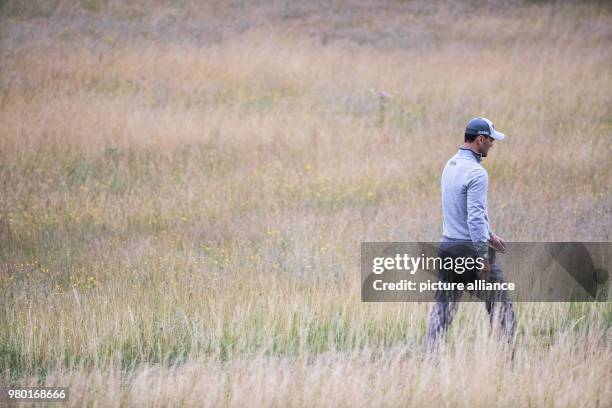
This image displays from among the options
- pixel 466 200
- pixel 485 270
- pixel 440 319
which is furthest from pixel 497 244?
pixel 440 319

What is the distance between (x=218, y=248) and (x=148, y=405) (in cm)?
399

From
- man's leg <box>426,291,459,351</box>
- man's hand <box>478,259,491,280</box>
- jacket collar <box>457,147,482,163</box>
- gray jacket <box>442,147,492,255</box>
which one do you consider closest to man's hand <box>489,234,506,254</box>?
gray jacket <box>442,147,492,255</box>

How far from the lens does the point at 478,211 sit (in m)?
5.25

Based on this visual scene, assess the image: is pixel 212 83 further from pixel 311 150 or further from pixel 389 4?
pixel 389 4

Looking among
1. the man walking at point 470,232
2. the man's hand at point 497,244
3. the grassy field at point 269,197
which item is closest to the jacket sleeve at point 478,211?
the man walking at point 470,232

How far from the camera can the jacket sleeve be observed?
17.1 ft

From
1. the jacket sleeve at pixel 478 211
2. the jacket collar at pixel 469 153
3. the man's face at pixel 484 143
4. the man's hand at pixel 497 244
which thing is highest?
the man's face at pixel 484 143

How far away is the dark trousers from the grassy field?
0.52 feet

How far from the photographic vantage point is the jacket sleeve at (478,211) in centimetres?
522

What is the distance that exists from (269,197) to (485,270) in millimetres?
5750

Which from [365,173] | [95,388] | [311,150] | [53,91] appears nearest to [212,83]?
[53,91]

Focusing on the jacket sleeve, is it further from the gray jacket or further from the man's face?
the man's face

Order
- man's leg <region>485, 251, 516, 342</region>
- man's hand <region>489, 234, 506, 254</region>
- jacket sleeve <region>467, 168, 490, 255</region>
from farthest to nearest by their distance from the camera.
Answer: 1. man's hand <region>489, 234, 506, 254</region>
2. man's leg <region>485, 251, 516, 342</region>
3. jacket sleeve <region>467, 168, 490, 255</region>

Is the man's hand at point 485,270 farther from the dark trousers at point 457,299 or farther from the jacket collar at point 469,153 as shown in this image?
the jacket collar at point 469,153
